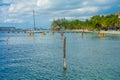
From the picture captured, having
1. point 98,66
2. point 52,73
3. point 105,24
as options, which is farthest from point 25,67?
point 105,24

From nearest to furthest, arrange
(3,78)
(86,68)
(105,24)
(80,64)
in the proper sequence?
(3,78) → (86,68) → (80,64) → (105,24)

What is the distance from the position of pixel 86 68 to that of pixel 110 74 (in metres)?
5.13

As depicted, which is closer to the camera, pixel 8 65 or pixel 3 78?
pixel 3 78

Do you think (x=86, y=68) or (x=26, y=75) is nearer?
(x=26, y=75)

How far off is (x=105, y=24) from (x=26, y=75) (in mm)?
141956

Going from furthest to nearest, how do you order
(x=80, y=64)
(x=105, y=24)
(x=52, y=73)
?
(x=105, y=24) → (x=80, y=64) → (x=52, y=73)

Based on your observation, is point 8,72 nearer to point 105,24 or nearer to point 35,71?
point 35,71

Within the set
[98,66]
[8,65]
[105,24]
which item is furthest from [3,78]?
[105,24]

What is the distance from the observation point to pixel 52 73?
33.4 m

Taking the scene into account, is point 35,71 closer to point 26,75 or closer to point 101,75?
point 26,75

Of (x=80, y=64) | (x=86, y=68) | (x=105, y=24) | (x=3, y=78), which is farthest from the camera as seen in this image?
(x=105, y=24)

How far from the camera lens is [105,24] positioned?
169m

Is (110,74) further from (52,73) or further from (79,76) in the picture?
(52,73)

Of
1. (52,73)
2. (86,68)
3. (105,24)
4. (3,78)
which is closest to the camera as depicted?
(3,78)
